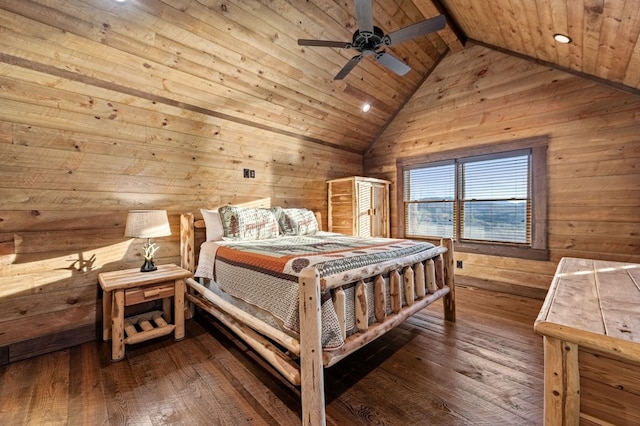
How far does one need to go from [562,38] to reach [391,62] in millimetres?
1670

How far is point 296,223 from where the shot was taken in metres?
3.53

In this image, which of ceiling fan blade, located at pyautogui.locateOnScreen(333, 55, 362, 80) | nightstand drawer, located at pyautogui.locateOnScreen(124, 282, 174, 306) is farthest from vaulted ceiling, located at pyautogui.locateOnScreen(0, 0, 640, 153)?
nightstand drawer, located at pyautogui.locateOnScreen(124, 282, 174, 306)

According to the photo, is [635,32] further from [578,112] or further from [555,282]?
[555,282]

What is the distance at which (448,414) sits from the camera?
153 cm

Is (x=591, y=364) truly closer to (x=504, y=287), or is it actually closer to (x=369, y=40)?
(x=369, y=40)

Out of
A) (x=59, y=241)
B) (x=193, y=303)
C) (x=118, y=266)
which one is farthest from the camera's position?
(x=193, y=303)

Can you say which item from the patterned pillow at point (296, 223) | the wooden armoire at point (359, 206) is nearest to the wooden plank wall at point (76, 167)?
the patterned pillow at point (296, 223)

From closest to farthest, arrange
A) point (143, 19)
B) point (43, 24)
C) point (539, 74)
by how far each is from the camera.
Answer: point (43, 24) < point (143, 19) < point (539, 74)

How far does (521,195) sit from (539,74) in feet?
4.95

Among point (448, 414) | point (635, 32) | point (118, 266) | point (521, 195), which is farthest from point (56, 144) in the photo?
point (521, 195)

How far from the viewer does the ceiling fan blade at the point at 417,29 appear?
78.1 inches

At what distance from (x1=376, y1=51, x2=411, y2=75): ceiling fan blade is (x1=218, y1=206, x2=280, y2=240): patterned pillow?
6.55 ft

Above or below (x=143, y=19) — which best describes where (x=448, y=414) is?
below

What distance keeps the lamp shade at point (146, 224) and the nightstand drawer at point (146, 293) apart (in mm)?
450
